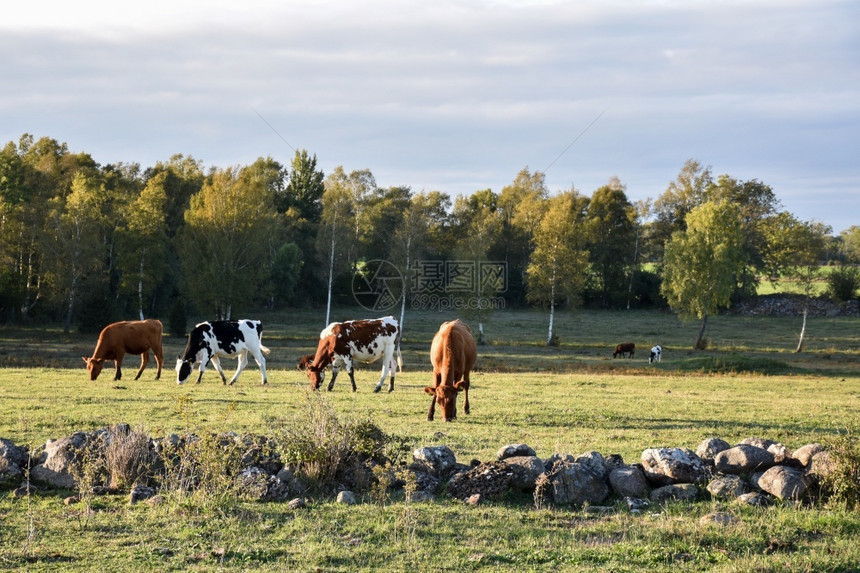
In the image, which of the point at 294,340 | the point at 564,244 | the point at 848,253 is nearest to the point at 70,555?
the point at 294,340

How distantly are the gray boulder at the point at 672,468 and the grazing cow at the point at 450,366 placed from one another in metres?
6.10

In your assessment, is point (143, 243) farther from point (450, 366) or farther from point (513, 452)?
point (513, 452)

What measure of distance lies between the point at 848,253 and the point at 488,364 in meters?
109

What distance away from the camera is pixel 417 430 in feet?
48.6

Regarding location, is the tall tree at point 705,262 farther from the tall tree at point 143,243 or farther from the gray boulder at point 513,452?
the gray boulder at point 513,452

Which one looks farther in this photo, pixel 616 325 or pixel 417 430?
pixel 616 325

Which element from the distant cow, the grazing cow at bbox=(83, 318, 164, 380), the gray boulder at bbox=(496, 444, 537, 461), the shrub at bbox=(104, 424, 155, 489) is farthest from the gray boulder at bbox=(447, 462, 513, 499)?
the distant cow

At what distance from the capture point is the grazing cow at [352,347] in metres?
22.9

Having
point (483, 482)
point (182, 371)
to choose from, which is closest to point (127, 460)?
point (483, 482)

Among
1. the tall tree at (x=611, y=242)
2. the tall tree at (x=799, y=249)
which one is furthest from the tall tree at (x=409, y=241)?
the tall tree at (x=799, y=249)

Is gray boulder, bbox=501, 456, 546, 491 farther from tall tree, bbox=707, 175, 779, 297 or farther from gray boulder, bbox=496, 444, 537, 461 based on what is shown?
tall tree, bbox=707, 175, 779, 297

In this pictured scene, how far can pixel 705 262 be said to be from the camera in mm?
61125

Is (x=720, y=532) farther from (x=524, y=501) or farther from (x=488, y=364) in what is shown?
(x=488, y=364)

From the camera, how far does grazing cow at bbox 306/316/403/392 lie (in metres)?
22.9
